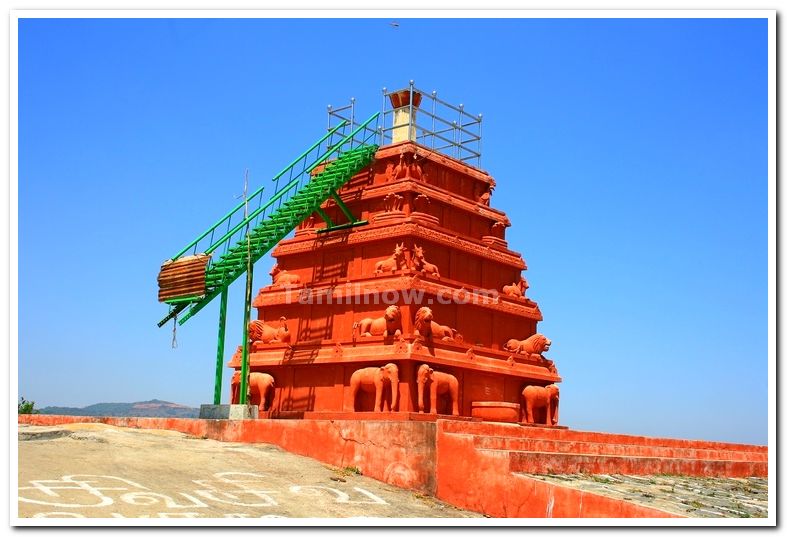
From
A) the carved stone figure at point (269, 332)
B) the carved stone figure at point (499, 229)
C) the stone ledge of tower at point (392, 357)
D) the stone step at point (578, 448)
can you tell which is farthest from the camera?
the carved stone figure at point (499, 229)

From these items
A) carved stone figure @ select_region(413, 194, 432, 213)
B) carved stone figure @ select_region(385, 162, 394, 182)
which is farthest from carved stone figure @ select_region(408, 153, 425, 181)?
carved stone figure @ select_region(413, 194, 432, 213)

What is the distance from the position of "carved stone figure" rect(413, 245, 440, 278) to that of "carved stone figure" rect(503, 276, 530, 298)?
404 centimetres

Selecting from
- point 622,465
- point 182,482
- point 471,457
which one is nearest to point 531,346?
Result: point 622,465

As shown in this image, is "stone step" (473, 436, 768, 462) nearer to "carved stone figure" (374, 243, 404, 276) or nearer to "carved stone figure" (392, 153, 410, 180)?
"carved stone figure" (374, 243, 404, 276)

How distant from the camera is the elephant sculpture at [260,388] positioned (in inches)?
1005

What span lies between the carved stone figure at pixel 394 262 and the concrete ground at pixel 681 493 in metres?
9.00

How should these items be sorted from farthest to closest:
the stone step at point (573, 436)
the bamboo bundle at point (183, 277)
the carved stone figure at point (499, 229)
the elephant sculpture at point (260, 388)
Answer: the carved stone figure at point (499, 229) → the elephant sculpture at point (260, 388) → the bamboo bundle at point (183, 277) → the stone step at point (573, 436)

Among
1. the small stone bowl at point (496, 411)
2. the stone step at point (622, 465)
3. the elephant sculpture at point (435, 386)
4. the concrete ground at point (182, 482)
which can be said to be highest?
the elephant sculpture at point (435, 386)

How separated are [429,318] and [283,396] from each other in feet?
18.5

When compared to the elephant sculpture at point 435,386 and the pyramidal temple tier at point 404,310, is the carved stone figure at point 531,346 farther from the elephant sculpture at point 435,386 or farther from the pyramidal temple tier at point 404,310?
the elephant sculpture at point 435,386

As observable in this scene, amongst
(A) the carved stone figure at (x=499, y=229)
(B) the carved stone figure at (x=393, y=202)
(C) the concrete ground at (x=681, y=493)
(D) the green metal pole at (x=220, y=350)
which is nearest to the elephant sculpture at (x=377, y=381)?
(D) the green metal pole at (x=220, y=350)

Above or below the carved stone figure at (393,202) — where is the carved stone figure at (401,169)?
above

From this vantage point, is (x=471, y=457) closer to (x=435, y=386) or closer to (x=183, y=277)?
(x=435, y=386)

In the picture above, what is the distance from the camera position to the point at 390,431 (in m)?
19.3
